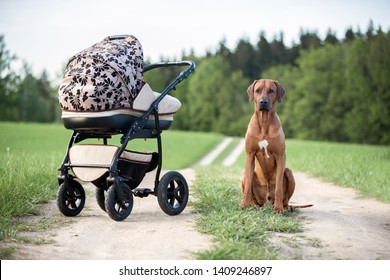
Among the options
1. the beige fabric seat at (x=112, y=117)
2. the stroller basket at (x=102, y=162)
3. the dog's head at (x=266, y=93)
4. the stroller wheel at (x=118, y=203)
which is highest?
the dog's head at (x=266, y=93)

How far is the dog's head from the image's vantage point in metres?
4.67

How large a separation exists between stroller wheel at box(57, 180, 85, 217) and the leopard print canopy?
0.77 metres

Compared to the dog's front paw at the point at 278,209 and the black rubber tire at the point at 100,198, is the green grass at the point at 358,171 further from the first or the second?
the black rubber tire at the point at 100,198

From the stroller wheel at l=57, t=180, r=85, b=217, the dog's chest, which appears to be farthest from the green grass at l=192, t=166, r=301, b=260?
the stroller wheel at l=57, t=180, r=85, b=217

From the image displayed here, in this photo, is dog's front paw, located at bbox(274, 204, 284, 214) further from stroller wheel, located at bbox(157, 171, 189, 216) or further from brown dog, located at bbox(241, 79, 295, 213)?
stroller wheel, located at bbox(157, 171, 189, 216)

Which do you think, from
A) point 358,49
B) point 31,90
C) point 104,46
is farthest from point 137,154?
point 31,90

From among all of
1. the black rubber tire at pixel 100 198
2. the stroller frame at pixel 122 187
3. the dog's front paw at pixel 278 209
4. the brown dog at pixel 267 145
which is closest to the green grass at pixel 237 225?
the dog's front paw at pixel 278 209

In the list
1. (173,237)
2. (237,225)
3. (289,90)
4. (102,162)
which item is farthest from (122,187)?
(289,90)

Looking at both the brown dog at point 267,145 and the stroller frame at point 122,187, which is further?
the brown dog at point 267,145

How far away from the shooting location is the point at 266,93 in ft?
15.5

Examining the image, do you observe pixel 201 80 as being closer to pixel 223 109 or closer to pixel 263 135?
pixel 223 109

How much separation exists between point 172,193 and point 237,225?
3.43 feet

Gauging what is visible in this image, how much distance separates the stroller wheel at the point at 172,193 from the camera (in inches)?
188

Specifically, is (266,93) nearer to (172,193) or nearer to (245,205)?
(245,205)
